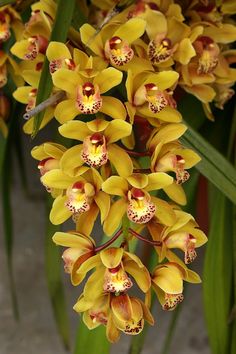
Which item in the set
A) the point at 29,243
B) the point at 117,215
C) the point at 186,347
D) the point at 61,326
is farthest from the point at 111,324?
the point at 29,243

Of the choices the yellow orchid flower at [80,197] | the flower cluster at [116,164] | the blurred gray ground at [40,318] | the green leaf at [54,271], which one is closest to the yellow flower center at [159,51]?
the flower cluster at [116,164]

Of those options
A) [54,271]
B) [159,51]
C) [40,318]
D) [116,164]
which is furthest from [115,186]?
[40,318]

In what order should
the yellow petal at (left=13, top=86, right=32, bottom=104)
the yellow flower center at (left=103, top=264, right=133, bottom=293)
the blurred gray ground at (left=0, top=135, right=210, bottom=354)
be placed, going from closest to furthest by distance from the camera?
the yellow flower center at (left=103, top=264, right=133, bottom=293)
the yellow petal at (left=13, top=86, right=32, bottom=104)
the blurred gray ground at (left=0, top=135, right=210, bottom=354)

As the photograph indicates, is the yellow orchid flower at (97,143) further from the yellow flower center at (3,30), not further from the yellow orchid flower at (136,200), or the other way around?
the yellow flower center at (3,30)

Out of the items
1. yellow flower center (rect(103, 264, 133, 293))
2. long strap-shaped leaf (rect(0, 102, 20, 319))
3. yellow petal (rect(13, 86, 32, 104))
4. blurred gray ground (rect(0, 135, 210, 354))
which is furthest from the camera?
blurred gray ground (rect(0, 135, 210, 354))

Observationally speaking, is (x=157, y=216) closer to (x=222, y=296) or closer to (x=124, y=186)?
(x=124, y=186)

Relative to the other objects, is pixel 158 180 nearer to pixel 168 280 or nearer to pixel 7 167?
pixel 168 280

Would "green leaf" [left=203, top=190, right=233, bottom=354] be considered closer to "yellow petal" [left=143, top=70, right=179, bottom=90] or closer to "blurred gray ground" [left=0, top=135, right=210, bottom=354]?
"yellow petal" [left=143, top=70, right=179, bottom=90]

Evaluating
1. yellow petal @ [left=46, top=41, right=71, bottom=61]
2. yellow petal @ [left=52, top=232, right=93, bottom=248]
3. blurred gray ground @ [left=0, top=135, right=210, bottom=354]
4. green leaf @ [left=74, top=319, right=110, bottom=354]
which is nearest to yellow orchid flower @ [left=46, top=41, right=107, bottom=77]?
yellow petal @ [left=46, top=41, right=71, bottom=61]
